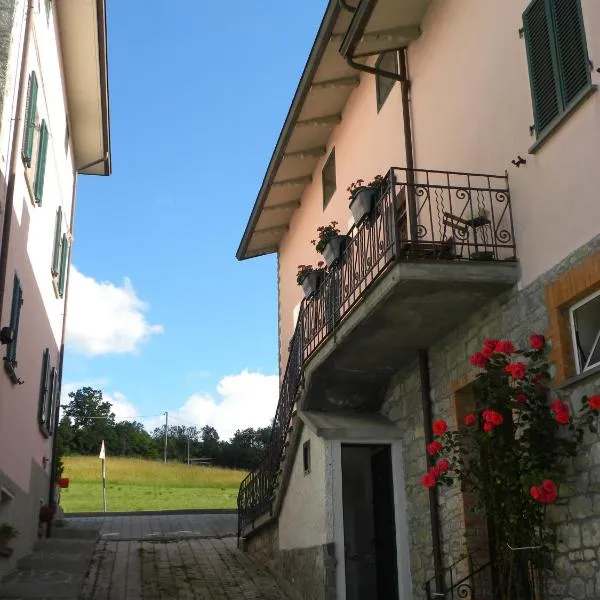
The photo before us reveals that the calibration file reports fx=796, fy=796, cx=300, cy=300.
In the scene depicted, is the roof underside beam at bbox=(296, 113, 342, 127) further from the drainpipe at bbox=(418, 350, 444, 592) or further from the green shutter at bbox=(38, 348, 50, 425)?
the drainpipe at bbox=(418, 350, 444, 592)

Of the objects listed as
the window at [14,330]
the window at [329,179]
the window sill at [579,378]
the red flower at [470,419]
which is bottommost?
the red flower at [470,419]

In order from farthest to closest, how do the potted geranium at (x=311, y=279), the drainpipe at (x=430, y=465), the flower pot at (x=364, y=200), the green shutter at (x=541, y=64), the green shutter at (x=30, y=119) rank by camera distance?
the potted geranium at (x=311, y=279) → the green shutter at (x=30, y=119) → the flower pot at (x=364, y=200) → the drainpipe at (x=430, y=465) → the green shutter at (x=541, y=64)

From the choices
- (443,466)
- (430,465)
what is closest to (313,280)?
(430,465)

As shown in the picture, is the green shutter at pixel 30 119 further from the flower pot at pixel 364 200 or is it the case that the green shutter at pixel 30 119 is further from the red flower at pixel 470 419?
the red flower at pixel 470 419

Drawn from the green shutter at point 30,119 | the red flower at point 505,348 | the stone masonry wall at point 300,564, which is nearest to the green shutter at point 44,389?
the green shutter at point 30,119

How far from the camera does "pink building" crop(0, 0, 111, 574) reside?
10.3m

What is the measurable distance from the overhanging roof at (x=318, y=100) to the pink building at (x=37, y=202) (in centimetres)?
364

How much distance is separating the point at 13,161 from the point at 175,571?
22.0 feet

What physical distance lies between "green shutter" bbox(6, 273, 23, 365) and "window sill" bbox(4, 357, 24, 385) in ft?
0.22

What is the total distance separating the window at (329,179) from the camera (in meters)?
15.1

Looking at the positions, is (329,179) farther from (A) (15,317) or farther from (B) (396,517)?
(B) (396,517)

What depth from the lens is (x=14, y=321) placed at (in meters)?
10.7

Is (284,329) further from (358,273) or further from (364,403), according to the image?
(358,273)

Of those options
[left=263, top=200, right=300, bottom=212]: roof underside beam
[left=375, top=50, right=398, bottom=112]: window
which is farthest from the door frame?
[left=263, top=200, right=300, bottom=212]: roof underside beam
